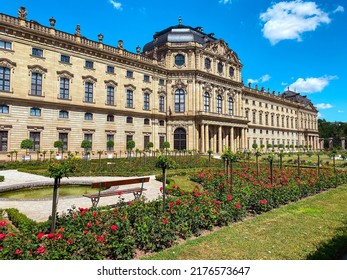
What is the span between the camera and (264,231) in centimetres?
641

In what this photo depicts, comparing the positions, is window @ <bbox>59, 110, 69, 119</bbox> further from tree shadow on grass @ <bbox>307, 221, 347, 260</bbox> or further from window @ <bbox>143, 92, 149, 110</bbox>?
tree shadow on grass @ <bbox>307, 221, 347, 260</bbox>

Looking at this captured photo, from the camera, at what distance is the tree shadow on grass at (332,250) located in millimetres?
4836

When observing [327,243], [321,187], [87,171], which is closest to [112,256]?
[327,243]

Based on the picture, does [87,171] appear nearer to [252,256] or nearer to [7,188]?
[7,188]

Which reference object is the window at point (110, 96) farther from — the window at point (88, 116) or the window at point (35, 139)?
the window at point (35, 139)

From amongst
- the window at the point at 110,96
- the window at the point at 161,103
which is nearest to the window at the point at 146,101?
the window at the point at 161,103

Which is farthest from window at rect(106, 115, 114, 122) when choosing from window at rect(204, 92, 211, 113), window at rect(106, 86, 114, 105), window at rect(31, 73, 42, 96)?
window at rect(204, 92, 211, 113)

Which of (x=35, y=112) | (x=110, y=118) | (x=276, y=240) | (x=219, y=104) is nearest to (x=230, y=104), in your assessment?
(x=219, y=104)

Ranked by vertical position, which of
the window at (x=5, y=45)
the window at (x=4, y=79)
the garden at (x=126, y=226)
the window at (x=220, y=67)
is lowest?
the garden at (x=126, y=226)

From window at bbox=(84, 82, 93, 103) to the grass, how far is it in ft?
98.4

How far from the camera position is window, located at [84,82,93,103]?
3203cm

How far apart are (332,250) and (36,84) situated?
105 ft

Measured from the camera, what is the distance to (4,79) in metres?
25.4

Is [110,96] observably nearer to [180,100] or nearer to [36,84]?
[36,84]
